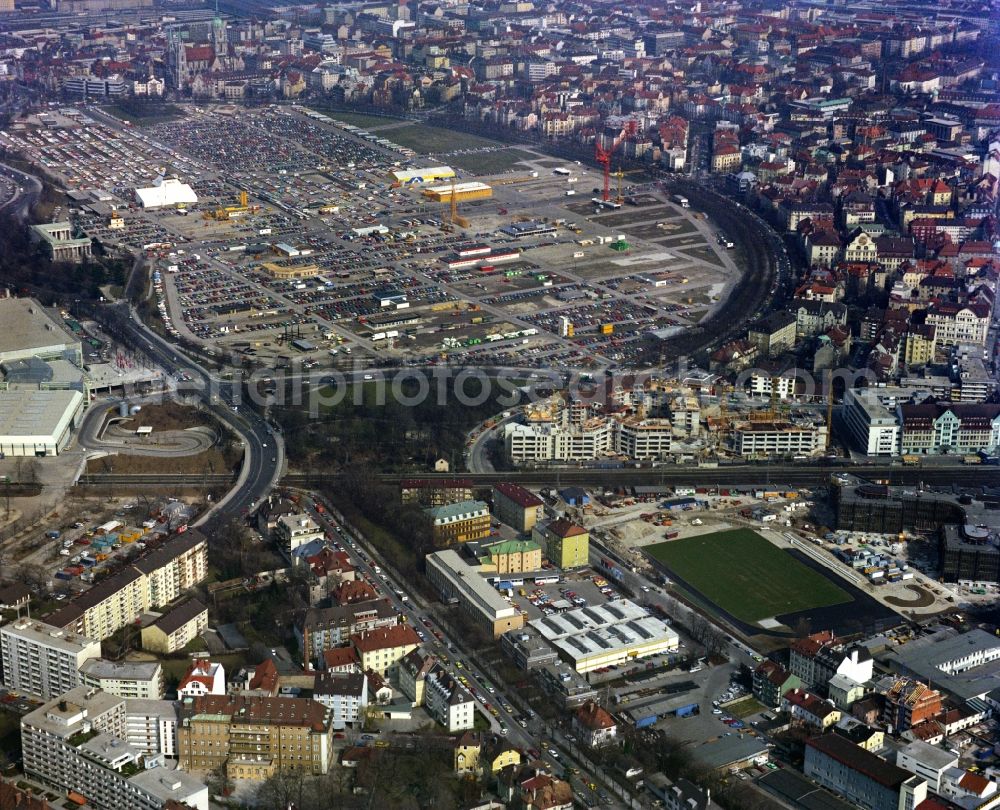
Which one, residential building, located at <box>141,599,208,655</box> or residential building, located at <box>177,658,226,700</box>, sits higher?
residential building, located at <box>177,658,226,700</box>

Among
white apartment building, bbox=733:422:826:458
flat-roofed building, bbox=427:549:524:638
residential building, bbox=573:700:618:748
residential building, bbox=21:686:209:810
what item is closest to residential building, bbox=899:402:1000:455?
white apartment building, bbox=733:422:826:458

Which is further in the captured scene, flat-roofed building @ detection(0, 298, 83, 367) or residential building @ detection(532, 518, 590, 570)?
flat-roofed building @ detection(0, 298, 83, 367)

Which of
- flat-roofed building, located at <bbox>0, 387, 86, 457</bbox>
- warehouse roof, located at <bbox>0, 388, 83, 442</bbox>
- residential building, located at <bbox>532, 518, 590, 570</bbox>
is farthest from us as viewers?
warehouse roof, located at <bbox>0, 388, 83, 442</bbox>

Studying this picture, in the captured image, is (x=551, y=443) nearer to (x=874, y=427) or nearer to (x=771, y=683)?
(x=874, y=427)

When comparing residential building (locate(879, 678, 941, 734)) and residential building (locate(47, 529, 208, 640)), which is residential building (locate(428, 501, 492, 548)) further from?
→ residential building (locate(879, 678, 941, 734))

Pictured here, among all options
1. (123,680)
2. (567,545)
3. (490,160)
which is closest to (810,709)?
(567,545)

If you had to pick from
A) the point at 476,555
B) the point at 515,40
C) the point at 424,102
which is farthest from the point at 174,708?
the point at 515,40

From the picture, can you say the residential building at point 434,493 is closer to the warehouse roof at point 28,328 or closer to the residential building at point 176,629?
the residential building at point 176,629
